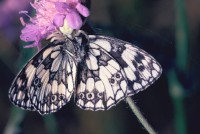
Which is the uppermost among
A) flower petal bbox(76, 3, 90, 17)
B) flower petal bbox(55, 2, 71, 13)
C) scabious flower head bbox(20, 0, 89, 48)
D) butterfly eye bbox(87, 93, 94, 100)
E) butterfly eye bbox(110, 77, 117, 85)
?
flower petal bbox(76, 3, 90, 17)

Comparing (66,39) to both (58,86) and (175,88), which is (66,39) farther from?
Result: (175,88)

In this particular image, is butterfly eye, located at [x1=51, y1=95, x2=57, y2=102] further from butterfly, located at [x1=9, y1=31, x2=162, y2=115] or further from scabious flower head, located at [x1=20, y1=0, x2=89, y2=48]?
scabious flower head, located at [x1=20, y1=0, x2=89, y2=48]

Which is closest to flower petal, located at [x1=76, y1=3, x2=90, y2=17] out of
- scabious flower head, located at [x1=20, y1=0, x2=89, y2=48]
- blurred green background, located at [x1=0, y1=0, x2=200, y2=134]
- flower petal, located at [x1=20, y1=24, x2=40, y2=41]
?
scabious flower head, located at [x1=20, y1=0, x2=89, y2=48]

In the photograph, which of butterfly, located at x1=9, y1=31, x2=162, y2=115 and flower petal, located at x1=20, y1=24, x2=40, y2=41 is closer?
butterfly, located at x1=9, y1=31, x2=162, y2=115

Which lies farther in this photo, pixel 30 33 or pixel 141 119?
pixel 30 33

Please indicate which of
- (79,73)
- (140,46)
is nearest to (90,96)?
(79,73)

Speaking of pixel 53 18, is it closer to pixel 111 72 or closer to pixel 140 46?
pixel 111 72
